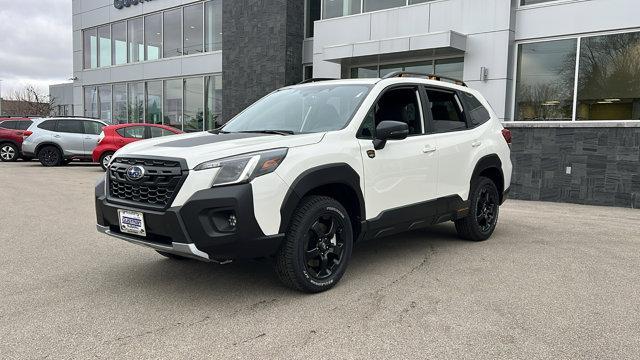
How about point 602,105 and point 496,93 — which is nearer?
point 602,105

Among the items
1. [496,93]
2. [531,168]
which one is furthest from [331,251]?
[496,93]

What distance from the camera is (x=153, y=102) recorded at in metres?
23.9

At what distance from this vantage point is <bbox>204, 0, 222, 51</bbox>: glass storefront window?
Result: 20888 millimetres

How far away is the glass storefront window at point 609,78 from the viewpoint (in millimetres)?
11398

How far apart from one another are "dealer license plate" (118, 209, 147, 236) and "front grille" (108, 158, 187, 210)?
75mm

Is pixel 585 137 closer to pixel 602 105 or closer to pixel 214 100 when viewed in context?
pixel 602 105

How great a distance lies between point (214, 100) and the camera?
20.8 meters

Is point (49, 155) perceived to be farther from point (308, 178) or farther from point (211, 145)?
point (308, 178)

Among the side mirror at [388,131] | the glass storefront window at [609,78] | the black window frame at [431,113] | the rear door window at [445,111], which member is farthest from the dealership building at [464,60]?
the side mirror at [388,131]

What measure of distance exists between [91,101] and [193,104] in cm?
959

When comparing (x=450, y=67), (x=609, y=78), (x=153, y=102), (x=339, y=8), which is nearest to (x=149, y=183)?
(x=609, y=78)

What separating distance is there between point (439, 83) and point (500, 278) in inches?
85.6

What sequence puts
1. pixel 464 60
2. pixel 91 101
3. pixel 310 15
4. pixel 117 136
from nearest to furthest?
pixel 464 60, pixel 117 136, pixel 310 15, pixel 91 101

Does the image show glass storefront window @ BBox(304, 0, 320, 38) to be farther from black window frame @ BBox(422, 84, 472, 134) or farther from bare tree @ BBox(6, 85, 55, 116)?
bare tree @ BBox(6, 85, 55, 116)
